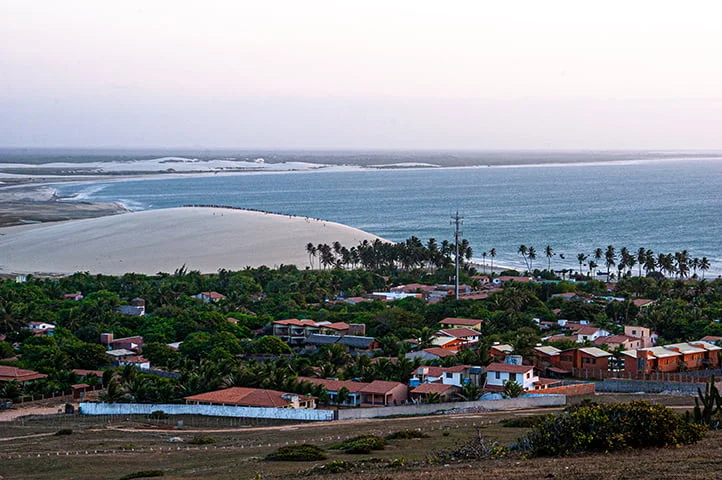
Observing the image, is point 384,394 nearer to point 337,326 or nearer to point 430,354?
point 430,354

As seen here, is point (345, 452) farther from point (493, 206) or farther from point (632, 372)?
point (493, 206)

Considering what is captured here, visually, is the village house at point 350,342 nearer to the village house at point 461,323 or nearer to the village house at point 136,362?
the village house at point 461,323

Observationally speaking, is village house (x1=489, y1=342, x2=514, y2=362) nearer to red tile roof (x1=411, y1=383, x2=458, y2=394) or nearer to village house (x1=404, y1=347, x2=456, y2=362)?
village house (x1=404, y1=347, x2=456, y2=362)

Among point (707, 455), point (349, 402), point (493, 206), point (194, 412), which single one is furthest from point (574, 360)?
point (493, 206)

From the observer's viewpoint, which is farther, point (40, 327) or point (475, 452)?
point (40, 327)

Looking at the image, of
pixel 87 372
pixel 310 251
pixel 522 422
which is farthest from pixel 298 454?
pixel 310 251

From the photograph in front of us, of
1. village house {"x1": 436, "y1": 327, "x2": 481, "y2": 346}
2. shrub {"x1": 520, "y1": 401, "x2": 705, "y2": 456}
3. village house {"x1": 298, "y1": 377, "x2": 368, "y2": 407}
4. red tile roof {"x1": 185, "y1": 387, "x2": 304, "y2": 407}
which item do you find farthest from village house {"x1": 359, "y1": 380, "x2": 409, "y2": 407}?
shrub {"x1": 520, "y1": 401, "x2": 705, "y2": 456}
